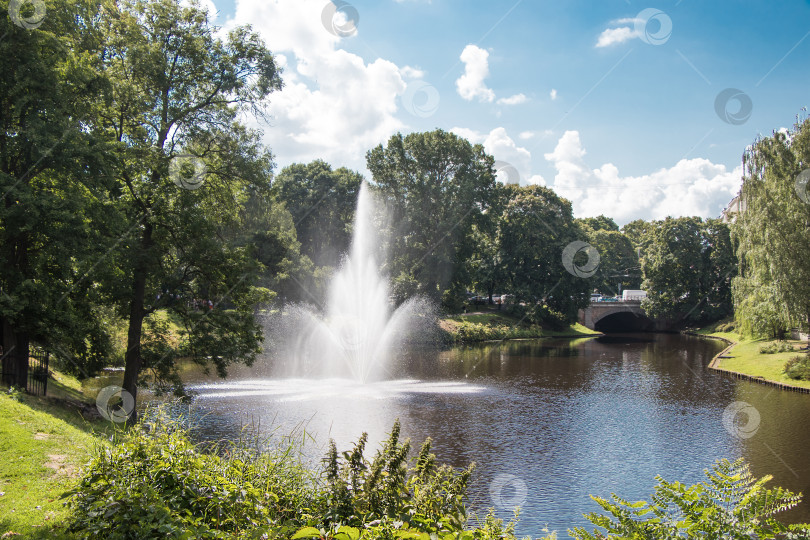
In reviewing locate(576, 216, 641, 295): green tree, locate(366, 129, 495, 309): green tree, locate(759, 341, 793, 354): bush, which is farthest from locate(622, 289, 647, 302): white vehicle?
locate(759, 341, 793, 354): bush

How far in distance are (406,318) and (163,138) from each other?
39527mm

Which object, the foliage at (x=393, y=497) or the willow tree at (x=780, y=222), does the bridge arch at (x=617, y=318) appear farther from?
the foliage at (x=393, y=497)

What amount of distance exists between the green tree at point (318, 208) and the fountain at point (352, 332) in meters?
14.2

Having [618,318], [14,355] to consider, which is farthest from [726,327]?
[14,355]

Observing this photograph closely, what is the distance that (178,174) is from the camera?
20.2 metres

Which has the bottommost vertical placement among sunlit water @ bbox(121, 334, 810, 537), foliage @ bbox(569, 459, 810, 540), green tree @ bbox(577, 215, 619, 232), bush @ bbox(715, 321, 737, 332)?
sunlit water @ bbox(121, 334, 810, 537)

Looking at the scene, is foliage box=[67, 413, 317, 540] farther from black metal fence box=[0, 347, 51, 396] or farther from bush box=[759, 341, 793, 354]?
bush box=[759, 341, 793, 354]

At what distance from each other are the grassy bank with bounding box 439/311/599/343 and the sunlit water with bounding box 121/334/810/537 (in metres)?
18.5

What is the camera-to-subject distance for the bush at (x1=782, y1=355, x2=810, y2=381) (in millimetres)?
31516

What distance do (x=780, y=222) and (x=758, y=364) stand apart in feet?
33.1

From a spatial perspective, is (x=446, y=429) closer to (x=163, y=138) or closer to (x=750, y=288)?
(x=163, y=138)

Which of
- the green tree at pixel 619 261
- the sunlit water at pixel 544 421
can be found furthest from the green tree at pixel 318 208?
the green tree at pixel 619 261

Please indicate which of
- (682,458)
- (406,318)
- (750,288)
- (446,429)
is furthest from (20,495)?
(406,318)

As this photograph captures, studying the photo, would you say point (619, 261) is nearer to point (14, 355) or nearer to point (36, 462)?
point (14, 355)
